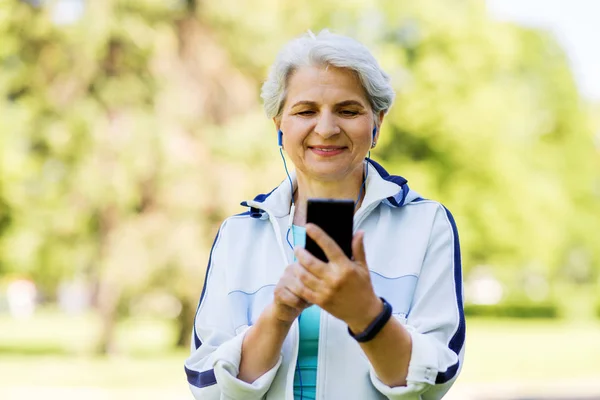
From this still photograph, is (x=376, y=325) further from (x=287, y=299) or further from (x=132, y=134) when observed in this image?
(x=132, y=134)

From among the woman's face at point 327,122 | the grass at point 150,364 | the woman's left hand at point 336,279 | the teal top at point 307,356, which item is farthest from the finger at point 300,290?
the grass at point 150,364

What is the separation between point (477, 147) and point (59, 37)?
34.4ft

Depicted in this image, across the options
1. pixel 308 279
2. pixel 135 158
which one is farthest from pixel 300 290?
pixel 135 158

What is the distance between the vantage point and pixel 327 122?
205cm

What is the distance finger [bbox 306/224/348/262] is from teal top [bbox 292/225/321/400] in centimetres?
37

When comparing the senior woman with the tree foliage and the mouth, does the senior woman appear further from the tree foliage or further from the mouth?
the tree foliage

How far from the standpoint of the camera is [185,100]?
15695 mm

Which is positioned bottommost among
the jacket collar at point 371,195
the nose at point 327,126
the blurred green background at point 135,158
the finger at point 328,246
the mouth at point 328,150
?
the finger at point 328,246

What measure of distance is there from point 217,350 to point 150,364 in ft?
47.8

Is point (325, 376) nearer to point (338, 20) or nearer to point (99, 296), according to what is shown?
point (99, 296)

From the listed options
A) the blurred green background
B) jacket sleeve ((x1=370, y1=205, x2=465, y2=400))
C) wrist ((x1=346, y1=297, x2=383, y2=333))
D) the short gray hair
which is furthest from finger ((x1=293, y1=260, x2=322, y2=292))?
the blurred green background

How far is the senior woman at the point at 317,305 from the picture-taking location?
1936 millimetres

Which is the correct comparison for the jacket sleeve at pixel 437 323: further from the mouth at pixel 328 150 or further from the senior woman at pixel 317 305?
the mouth at pixel 328 150

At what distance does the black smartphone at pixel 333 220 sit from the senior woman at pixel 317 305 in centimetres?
13
